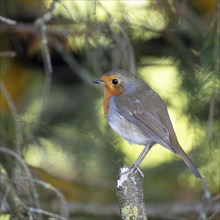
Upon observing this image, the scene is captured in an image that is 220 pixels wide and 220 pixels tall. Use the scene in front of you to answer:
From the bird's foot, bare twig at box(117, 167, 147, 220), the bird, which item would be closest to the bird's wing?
the bird

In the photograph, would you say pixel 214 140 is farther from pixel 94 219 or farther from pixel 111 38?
pixel 94 219

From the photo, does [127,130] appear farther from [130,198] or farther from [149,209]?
[149,209]

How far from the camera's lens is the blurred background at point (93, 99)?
156 inches

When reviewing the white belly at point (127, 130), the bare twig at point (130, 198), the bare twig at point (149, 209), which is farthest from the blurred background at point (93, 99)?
the bare twig at point (130, 198)

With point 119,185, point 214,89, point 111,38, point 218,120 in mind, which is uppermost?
point 111,38

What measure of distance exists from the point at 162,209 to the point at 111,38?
3.86 feet

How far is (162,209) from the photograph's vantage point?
4.82 meters

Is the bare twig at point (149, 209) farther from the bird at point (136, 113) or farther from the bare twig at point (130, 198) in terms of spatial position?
the bare twig at point (130, 198)

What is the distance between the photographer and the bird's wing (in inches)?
136

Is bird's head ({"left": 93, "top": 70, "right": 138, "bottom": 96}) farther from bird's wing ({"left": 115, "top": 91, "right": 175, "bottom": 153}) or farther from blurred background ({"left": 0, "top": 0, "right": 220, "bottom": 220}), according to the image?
blurred background ({"left": 0, "top": 0, "right": 220, "bottom": 220})

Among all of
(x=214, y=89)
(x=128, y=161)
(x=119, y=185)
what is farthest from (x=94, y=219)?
(x=119, y=185)

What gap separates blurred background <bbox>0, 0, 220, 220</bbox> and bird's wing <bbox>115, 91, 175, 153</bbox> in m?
0.29

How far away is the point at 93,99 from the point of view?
485 centimetres

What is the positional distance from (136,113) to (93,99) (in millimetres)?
1279
